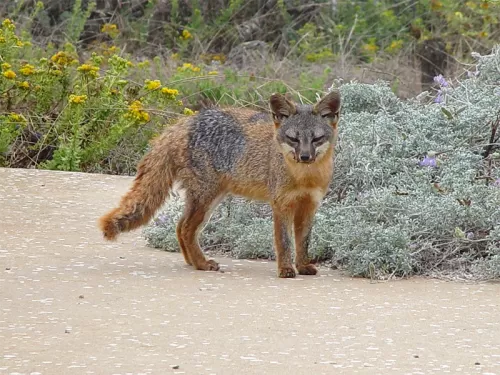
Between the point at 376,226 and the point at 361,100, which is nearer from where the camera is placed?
the point at 376,226

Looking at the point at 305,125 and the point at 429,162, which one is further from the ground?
the point at 305,125

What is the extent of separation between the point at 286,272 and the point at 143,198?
3.43 feet

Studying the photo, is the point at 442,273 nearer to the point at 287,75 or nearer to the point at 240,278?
the point at 240,278

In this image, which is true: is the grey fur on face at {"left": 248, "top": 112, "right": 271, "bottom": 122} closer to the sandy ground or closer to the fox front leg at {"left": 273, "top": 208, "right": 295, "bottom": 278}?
the fox front leg at {"left": 273, "top": 208, "right": 295, "bottom": 278}

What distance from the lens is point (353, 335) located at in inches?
198

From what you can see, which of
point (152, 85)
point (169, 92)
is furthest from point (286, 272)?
point (152, 85)

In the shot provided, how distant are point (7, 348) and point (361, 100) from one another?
4693 millimetres

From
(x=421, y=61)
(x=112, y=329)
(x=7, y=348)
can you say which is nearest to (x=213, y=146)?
(x=112, y=329)

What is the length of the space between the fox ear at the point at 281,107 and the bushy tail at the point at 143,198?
2.64ft

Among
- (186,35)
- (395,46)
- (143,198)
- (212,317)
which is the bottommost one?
(212,317)

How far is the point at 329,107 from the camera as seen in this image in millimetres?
6844

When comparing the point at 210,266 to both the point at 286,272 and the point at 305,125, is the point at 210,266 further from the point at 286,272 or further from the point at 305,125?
the point at 305,125

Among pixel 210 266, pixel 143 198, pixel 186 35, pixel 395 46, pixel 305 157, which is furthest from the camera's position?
pixel 395 46

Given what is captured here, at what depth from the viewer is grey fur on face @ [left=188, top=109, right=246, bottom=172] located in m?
7.09
